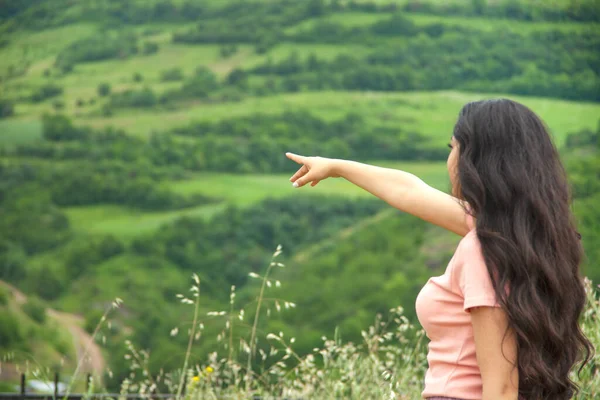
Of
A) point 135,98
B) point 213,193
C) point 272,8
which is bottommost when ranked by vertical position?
point 213,193

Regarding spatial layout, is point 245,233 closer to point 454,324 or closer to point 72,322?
point 72,322

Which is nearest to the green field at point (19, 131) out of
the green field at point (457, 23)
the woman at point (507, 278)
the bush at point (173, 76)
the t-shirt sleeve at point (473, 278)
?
the bush at point (173, 76)

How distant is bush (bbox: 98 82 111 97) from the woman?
32.0 ft

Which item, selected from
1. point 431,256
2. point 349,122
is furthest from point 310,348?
point 349,122

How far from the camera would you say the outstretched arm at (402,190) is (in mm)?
1909

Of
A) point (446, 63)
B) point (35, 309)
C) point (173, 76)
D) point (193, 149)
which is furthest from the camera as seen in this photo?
point (446, 63)

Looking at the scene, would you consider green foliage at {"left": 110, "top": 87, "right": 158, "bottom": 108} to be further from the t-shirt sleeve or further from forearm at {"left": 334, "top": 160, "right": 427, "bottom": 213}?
the t-shirt sleeve

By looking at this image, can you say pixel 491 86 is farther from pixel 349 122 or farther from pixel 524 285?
pixel 524 285

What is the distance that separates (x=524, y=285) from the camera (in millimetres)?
1556

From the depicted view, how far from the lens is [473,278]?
154cm

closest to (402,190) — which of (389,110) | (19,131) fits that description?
(389,110)

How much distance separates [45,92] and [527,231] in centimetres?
1018

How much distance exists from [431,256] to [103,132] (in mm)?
→ 4582

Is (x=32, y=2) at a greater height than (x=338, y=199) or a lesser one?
greater
